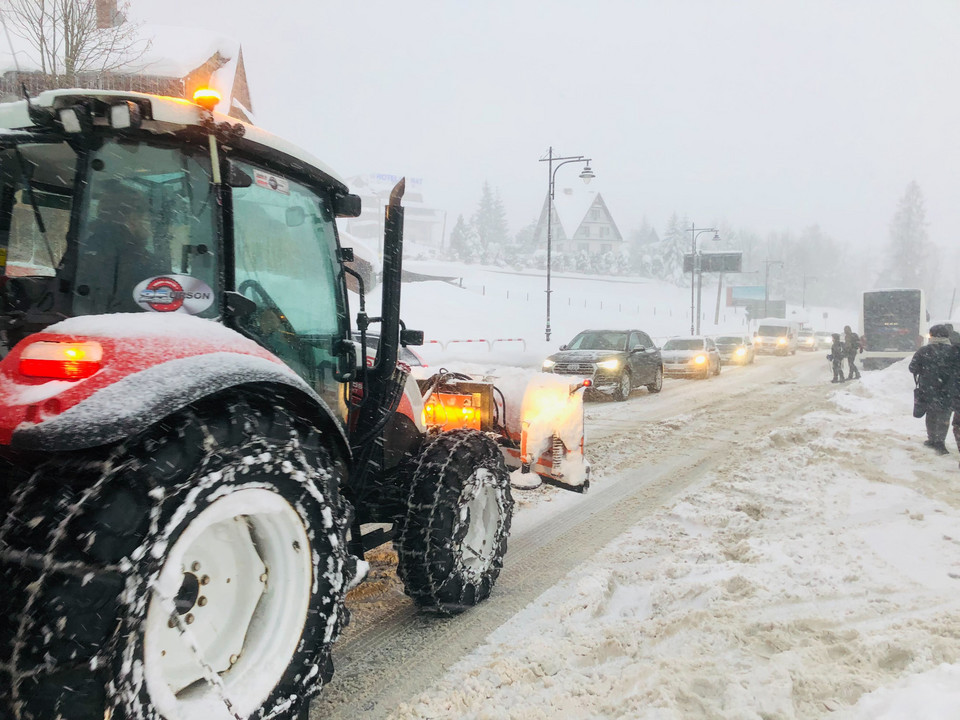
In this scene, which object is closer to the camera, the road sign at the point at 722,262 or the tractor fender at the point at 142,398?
the tractor fender at the point at 142,398

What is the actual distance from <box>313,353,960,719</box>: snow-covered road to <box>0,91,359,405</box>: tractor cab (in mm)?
1586

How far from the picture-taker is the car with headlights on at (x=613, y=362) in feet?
51.5

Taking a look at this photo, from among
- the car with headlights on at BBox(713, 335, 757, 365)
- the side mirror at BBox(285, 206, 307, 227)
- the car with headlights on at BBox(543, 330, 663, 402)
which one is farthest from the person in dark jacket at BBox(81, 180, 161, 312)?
the car with headlights on at BBox(713, 335, 757, 365)

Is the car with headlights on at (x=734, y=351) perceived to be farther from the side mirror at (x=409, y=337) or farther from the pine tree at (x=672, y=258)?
the pine tree at (x=672, y=258)

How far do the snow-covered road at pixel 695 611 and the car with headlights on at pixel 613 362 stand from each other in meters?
7.89

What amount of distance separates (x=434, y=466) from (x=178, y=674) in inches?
62.8

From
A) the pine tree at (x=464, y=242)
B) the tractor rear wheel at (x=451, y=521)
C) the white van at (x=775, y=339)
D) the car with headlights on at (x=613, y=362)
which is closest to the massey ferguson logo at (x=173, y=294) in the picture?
the tractor rear wheel at (x=451, y=521)

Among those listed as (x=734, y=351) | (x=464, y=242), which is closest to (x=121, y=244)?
(x=734, y=351)

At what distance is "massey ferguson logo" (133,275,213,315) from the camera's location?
2.32 m

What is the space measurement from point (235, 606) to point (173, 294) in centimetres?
110

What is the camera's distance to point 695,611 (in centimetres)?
378

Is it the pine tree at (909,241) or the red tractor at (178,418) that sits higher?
the pine tree at (909,241)

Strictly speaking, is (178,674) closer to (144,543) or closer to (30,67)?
(144,543)

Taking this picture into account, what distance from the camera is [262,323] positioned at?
2807 millimetres
